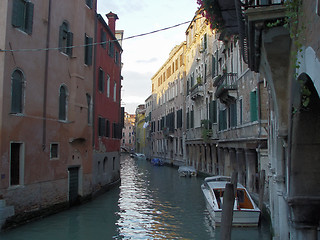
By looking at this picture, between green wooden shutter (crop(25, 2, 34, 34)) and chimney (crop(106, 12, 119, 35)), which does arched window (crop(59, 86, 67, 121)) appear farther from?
chimney (crop(106, 12, 119, 35))

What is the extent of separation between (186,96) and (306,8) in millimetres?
33156

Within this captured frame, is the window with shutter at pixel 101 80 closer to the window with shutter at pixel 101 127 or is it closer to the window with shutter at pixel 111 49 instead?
the window with shutter at pixel 101 127

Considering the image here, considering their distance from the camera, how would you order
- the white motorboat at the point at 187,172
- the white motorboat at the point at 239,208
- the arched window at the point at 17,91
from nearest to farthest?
the arched window at the point at 17,91 → the white motorboat at the point at 239,208 → the white motorboat at the point at 187,172

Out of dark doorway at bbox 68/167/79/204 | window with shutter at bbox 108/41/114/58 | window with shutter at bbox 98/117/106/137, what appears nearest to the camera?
dark doorway at bbox 68/167/79/204

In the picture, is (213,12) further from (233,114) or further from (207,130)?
(207,130)

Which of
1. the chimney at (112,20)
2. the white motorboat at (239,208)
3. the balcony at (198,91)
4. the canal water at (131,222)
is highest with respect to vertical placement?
the chimney at (112,20)

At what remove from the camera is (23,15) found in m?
11.2

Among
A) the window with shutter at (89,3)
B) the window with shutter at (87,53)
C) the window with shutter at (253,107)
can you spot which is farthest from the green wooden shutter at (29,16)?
the window with shutter at (253,107)

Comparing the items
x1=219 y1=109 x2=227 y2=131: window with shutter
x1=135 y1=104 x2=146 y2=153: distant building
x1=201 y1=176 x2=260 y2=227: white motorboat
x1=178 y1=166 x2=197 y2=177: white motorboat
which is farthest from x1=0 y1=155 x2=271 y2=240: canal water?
x1=135 y1=104 x2=146 y2=153: distant building

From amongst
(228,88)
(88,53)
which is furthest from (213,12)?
(228,88)

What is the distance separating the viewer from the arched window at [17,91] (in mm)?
10789

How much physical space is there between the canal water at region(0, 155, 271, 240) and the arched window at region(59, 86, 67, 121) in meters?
3.63

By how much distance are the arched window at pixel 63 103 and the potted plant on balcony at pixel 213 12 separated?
744cm

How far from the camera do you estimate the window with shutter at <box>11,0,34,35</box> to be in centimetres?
1065
